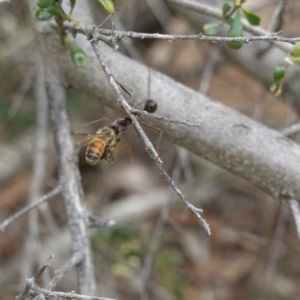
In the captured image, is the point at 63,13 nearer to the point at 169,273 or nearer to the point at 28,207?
the point at 28,207

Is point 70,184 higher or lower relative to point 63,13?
lower

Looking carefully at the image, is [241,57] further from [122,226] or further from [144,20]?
[144,20]

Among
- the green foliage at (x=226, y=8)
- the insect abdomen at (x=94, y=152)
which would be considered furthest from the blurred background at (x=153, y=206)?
the insect abdomen at (x=94, y=152)

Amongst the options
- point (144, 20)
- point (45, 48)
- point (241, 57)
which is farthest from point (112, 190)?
point (45, 48)

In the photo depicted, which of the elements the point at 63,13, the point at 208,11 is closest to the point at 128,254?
the point at 208,11

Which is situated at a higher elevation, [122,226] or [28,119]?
[28,119]
